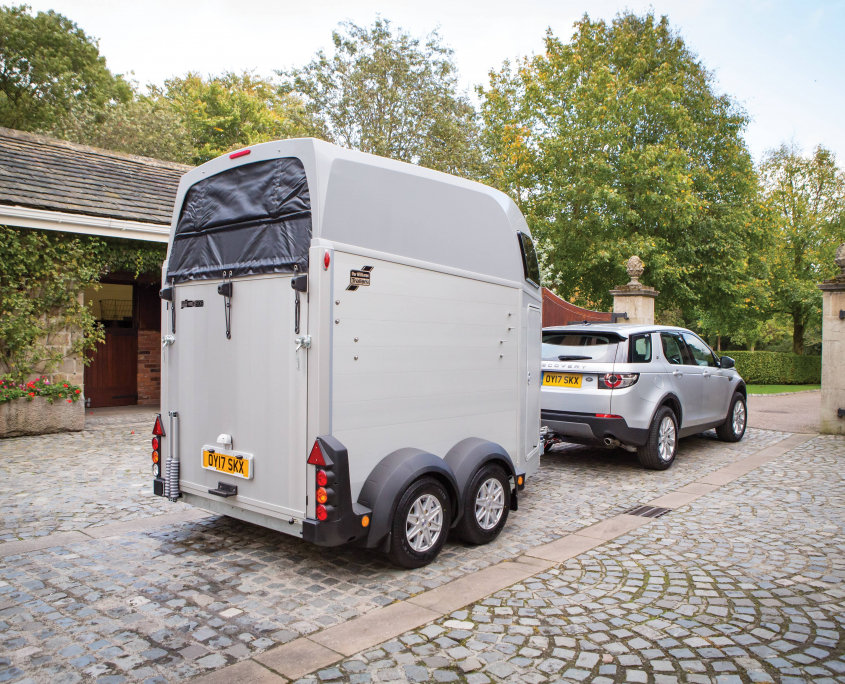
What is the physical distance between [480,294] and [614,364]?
10.1ft

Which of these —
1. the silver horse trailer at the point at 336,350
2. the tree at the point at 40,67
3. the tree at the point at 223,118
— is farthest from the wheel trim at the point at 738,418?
the tree at the point at 40,67

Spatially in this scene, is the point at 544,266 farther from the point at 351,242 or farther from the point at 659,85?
the point at 351,242

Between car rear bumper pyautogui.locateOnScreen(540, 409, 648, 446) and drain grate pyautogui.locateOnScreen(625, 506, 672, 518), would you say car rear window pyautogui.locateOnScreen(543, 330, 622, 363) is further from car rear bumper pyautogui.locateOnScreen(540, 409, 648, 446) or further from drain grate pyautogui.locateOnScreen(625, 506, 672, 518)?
drain grate pyautogui.locateOnScreen(625, 506, 672, 518)

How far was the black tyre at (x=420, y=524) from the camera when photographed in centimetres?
422

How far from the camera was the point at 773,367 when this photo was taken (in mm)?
27062

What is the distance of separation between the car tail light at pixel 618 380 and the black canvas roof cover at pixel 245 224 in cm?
473

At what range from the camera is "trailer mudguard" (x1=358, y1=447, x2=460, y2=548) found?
4.09 metres

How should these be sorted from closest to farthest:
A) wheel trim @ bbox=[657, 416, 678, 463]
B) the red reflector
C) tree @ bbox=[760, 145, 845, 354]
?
the red reflector → wheel trim @ bbox=[657, 416, 678, 463] → tree @ bbox=[760, 145, 845, 354]

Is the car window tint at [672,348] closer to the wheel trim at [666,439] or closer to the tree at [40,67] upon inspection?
the wheel trim at [666,439]

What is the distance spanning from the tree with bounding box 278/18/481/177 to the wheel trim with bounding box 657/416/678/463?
21.3m

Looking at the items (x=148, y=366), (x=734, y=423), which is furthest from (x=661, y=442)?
(x=148, y=366)

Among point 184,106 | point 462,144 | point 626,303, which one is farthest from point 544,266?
point 184,106

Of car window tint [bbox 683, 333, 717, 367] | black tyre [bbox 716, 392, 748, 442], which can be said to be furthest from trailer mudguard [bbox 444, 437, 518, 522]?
black tyre [bbox 716, 392, 748, 442]

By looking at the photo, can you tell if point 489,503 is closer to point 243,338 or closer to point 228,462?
point 228,462
